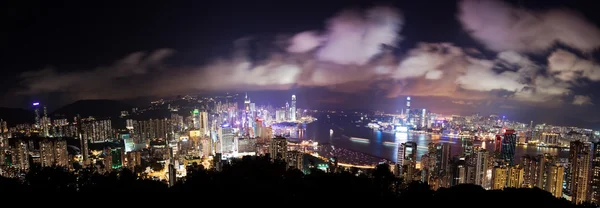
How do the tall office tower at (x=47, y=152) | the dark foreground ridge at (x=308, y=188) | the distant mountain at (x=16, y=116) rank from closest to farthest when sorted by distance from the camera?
the dark foreground ridge at (x=308, y=188), the tall office tower at (x=47, y=152), the distant mountain at (x=16, y=116)

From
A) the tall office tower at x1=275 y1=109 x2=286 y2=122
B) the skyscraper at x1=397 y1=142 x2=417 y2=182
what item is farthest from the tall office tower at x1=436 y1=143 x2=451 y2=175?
the tall office tower at x1=275 y1=109 x2=286 y2=122

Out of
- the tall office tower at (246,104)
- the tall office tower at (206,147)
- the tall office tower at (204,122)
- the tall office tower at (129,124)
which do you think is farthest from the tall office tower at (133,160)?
the tall office tower at (246,104)

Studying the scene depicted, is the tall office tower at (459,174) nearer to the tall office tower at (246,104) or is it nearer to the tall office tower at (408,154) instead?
the tall office tower at (408,154)

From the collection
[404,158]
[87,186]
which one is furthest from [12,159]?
[404,158]

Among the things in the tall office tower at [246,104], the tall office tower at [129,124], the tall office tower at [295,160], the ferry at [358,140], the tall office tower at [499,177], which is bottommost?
the ferry at [358,140]

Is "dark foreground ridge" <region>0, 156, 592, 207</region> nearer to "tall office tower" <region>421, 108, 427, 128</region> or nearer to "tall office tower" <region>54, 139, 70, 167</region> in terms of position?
"tall office tower" <region>54, 139, 70, 167</region>

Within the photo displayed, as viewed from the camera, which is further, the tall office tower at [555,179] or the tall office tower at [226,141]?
the tall office tower at [226,141]

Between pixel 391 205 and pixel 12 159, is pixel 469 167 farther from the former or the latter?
pixel 12 159
